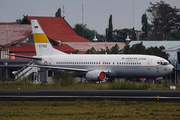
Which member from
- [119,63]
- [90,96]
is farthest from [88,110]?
[119,63]

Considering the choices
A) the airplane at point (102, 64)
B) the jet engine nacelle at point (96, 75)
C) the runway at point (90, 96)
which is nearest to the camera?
the runway at point (90, 96)

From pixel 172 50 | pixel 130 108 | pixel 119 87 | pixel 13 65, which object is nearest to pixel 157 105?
pixel 130 108

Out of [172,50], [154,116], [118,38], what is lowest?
[154,116]

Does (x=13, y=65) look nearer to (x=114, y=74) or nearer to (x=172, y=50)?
(x=114, y=74)

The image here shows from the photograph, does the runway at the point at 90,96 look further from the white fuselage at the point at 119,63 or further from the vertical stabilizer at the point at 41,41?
the vertical stabilizer at the point at 41,41

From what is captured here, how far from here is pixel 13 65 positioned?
59531 mm

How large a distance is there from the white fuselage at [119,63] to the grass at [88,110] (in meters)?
24.2

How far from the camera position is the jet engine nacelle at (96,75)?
4791 cm

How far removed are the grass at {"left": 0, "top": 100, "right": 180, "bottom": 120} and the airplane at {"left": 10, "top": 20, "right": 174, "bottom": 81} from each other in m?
24.4

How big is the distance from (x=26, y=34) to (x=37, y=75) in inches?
958

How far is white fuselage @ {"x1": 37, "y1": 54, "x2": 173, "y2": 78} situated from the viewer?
46.6 meters

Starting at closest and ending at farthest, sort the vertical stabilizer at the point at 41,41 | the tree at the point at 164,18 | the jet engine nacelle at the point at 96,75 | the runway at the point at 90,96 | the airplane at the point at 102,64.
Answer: the runway at the point at 90,96, the airplane at the point at 102,64, the jet engine nacelle at the point at 96,75, the vertical stabilizer at the point at 41,41, the tree at the point at 164,18

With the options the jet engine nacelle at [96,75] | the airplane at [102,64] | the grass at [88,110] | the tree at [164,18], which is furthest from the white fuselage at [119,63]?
the tree at [164,18]

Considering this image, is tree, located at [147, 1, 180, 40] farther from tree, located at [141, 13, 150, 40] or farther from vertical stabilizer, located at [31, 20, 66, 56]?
vertical stabilizer, located at [31, 20, 66, 56]
